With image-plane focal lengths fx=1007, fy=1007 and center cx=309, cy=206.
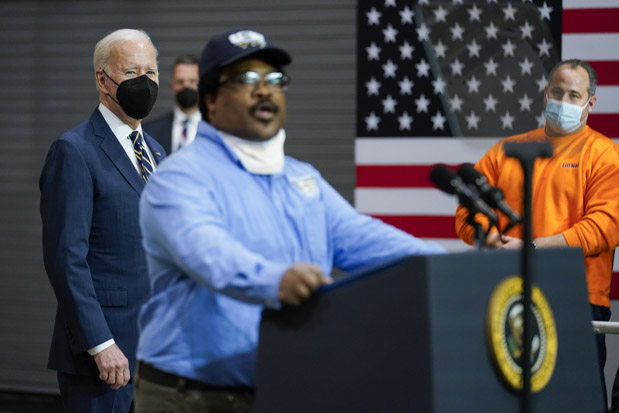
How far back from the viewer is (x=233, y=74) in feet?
8.14

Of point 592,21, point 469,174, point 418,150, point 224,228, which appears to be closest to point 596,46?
point 592,21

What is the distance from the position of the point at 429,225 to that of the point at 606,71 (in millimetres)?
1545

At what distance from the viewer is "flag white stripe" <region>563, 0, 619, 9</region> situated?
21.3ft

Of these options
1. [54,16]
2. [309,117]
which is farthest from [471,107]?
[54,16]

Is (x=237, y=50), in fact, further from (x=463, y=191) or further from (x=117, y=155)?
(x=117, y=155)

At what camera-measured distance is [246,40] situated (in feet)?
8.07

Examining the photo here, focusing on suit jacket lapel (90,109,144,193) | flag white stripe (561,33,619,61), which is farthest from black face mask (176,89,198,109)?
suit jacket lapel (90,109,144,193)

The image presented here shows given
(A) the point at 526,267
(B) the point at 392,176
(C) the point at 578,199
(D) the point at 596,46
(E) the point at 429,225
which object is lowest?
(E) the point at 429,225

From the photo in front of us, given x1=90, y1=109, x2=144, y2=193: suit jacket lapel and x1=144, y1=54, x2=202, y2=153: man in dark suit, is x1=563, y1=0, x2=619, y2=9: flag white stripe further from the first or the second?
x1=90, y1=109, x2=144, y2=193: suit jacket lapel

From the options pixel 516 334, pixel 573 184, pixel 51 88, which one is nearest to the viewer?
pixel 516 334

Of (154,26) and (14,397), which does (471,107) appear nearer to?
(154,26)

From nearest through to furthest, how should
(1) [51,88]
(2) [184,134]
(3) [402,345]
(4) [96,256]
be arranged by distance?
(3) [402,345]
(4) [96,256]
(2) [184,134]
(1) [51,88]

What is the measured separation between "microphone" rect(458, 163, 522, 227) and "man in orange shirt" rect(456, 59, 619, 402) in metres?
2.19

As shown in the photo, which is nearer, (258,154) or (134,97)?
(258,154)
